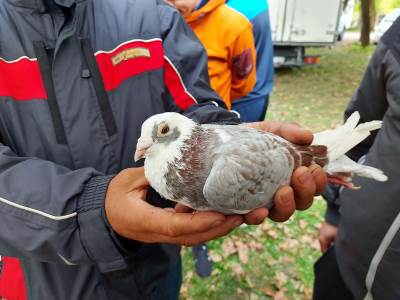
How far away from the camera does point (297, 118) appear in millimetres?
8656

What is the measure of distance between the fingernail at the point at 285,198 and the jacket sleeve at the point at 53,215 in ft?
2.58

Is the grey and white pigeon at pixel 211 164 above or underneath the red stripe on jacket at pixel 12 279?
above

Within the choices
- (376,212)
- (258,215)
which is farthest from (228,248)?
(258,215)

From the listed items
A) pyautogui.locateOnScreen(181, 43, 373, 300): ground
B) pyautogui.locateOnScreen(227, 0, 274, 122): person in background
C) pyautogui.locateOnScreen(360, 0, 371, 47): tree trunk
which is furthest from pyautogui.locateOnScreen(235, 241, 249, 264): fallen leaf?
pyautogui.locateOnScreen(360, 0, 371, 47): tree trunk

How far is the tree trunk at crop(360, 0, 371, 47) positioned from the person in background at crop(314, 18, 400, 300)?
50.6 feet

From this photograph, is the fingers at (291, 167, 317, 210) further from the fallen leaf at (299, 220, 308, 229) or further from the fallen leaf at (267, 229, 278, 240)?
the fallen leaf at (299, 220, 308, 229)

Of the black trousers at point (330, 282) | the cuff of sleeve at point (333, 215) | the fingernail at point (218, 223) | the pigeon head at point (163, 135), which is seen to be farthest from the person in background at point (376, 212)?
the pigeon head at point (163, 135)

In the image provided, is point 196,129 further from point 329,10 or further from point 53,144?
point 329,10

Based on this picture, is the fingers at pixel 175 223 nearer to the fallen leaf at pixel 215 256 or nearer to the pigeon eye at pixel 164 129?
the pigeon eye at pixel 164 129

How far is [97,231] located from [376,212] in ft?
5.04

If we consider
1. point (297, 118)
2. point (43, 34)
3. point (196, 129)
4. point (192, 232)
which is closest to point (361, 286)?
point (192, 232)

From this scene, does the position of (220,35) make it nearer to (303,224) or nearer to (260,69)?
(260,69)

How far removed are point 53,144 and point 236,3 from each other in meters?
2.68

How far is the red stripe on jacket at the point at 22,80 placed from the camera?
166 cm
